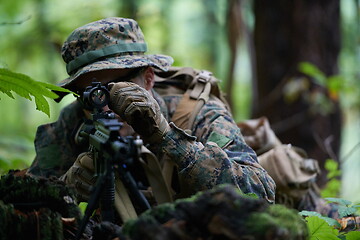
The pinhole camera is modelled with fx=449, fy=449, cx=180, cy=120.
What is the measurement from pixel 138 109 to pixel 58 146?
1.41 m

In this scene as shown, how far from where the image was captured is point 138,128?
2330 mm

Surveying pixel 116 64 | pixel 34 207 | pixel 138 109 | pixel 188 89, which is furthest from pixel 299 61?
pixel 34 207

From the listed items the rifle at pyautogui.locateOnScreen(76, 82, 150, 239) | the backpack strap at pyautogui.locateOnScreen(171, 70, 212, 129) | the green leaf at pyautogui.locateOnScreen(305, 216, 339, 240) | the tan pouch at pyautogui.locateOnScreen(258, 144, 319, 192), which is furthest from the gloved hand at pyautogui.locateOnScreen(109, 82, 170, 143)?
the tan pouch at pyautogui.locateOnScreen(258, 144, 319, 192)

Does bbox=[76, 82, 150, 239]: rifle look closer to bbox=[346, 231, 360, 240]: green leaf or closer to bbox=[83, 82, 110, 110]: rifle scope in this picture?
bbox=[83, 82, 110, 110]: rifle scope

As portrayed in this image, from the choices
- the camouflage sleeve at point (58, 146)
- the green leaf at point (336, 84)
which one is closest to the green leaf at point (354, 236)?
the camouflage sleeve at point (58, 146)

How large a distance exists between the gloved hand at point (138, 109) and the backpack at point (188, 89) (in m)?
0.66

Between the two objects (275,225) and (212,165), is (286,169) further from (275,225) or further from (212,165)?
(275,225)

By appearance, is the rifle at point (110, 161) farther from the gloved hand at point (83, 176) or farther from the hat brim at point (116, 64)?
the hat brim at point (116, 64)

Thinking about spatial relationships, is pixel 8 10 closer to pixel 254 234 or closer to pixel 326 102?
pixel 326 102

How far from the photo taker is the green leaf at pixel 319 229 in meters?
2.02

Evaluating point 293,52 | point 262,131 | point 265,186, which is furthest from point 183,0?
point 265,186

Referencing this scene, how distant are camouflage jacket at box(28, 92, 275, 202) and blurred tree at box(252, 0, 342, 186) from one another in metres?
3.01

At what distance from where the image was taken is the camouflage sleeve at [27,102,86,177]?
333cm

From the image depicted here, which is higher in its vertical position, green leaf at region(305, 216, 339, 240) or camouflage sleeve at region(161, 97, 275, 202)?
camouflage sleeve at region(161, 97, 275, 202)
